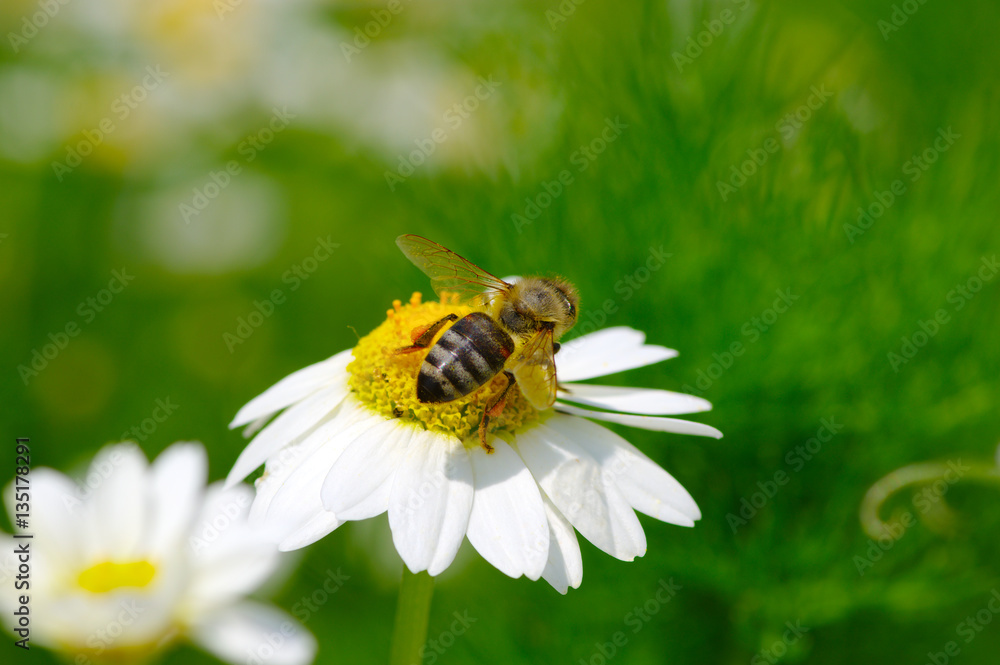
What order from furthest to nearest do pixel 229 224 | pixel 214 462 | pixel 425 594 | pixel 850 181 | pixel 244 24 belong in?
pixel 244 24 < pixel 229 224 < pixel 214 462 < pixel 850 181 < pixel 425 594

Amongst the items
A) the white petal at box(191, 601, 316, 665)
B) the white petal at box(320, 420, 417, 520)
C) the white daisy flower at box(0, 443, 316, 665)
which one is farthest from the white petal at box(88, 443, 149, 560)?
the white petal at box(320, 420, 417, 520)

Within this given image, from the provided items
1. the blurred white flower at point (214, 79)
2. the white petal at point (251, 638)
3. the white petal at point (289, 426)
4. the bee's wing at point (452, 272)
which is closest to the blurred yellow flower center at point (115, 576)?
the white petal at point (251, 638)

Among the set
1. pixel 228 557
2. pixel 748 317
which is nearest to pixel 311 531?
pixel 228 557

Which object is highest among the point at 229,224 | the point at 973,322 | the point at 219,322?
the point at 973,322

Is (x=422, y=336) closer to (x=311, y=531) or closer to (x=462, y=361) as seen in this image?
(x=462, y=361)

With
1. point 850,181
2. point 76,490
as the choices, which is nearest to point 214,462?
point 76,490

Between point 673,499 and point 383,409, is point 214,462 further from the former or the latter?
point 673,499

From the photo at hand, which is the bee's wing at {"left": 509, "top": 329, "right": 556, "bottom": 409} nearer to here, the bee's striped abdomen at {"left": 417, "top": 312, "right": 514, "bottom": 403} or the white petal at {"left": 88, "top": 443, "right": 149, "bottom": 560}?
the bee's striped abdomen at {"left": 417, "top": 312, "right": 514, "bottom": 403}

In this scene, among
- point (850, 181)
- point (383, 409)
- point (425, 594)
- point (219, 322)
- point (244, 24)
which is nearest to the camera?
point (425, 594)
